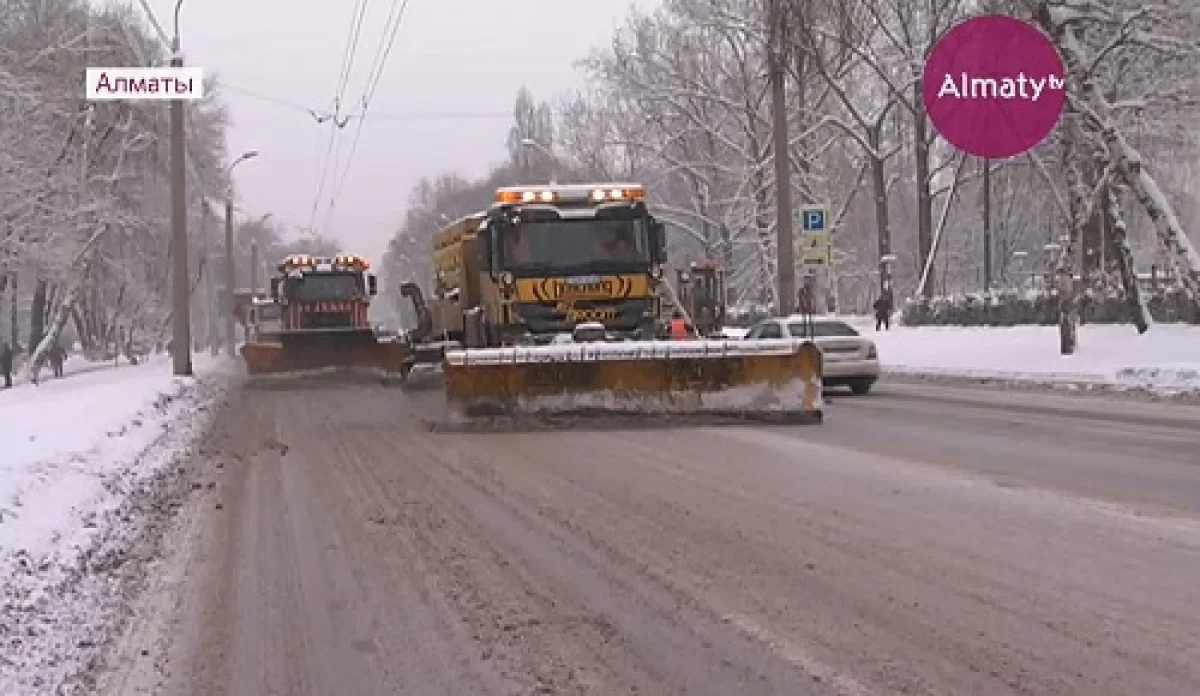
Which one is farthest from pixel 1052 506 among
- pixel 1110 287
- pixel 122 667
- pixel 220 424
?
pixel 1110 287

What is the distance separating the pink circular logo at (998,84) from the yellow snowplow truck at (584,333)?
35.3 feet

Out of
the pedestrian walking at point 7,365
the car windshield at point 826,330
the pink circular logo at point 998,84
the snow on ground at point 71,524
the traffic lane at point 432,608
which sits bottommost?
the traffic lane at point 432,608

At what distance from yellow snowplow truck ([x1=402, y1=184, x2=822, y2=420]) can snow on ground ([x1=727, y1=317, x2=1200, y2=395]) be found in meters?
7.65

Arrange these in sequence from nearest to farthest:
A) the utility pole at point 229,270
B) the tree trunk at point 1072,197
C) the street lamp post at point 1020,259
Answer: the tree trunk at point 1072,197
the utility pole at point 229,270
the street lamp post at point 1020,259

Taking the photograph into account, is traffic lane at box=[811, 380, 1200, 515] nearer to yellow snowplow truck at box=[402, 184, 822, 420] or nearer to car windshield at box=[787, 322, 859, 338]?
yellow snowplow truck at box=[402, 184, 822, 420]

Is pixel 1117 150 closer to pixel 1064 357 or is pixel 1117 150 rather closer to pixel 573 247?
pixel 1064 357

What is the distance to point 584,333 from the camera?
1850cm

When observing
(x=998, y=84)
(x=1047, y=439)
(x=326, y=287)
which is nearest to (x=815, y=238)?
(x=998, y=84)

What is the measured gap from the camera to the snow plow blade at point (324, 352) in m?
33.3

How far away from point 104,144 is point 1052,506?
4022 cm

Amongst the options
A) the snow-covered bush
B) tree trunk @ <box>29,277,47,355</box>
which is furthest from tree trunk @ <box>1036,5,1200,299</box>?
tree trunk @ <box>29,277,47,355</box>

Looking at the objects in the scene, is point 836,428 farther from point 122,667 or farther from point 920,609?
point 122,667

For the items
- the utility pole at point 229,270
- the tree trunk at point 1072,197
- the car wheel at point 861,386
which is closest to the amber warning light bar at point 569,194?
the car wheel at point 861,386

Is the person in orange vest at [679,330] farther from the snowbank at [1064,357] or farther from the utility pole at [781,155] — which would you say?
the utility pole at [781,155]
